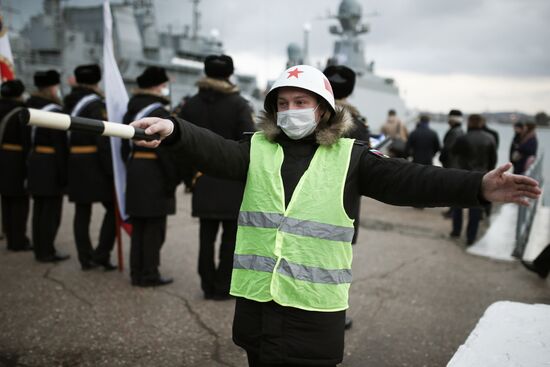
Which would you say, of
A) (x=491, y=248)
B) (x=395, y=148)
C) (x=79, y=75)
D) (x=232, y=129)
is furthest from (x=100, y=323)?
(x=395, y=148)

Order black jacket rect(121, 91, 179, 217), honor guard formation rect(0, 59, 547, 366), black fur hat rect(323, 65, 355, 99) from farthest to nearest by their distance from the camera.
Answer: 1. black jacket rect(121, 91, 179, 217)
2. black fur hat rect(323, 65, 355, 99)
3. honor guard formation rect(0, 59, 547, 366)

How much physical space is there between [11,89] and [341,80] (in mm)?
4372

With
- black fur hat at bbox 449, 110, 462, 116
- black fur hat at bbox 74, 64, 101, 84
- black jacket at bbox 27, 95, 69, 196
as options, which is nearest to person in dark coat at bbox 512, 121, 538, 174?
black fur hat at bbox 449, 110, 462, 116

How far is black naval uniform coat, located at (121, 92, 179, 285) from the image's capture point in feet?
15.7

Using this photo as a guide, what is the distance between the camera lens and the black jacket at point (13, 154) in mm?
5949

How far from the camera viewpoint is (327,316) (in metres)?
2.15

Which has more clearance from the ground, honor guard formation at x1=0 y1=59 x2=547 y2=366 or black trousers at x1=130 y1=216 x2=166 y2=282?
honor guard formation at x1=0 y1=59 x2=547 y2=366

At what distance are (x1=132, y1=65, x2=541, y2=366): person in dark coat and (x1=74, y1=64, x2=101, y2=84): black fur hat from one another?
369 cm

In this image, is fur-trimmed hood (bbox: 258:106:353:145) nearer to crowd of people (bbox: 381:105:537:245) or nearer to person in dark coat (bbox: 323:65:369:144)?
person in dark coat (bbox: 323:65:369:144)

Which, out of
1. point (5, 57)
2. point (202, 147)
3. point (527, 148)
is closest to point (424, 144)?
point (527, 148)

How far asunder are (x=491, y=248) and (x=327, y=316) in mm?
5672

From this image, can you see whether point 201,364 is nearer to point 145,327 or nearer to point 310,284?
point 145,327

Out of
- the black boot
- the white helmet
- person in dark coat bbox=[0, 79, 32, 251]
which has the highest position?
the white helmet

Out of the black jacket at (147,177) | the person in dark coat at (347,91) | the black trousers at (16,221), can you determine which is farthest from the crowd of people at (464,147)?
the black trousers at (16,221)
